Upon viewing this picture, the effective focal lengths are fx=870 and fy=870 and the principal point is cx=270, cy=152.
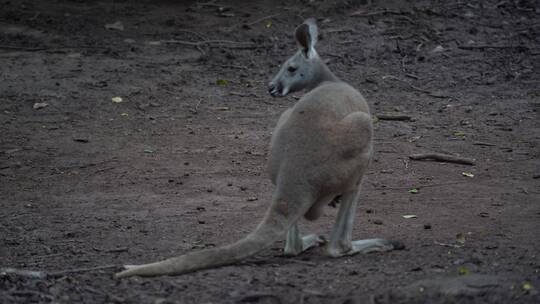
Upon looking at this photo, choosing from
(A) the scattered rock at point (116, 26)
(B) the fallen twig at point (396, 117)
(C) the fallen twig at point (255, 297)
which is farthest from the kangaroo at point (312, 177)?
(A) the scattered rock at point (116, 26)

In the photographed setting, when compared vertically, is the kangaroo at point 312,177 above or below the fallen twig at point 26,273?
above

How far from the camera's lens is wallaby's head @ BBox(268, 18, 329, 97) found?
5.50 meters

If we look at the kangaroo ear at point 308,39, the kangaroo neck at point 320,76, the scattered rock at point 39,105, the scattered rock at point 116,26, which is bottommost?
the scattered rock at point 39,105

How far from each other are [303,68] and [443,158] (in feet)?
5.81

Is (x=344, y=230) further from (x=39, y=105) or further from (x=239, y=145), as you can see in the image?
(x=39, y=105)

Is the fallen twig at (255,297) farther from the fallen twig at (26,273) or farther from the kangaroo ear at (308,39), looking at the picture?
the kangaroo ear at (308,39)

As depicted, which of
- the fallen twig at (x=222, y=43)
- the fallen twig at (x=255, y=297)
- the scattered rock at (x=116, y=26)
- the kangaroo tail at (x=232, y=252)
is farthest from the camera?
the scattered rock at (x=116, y=26)

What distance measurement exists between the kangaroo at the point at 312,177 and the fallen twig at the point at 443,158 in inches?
78.3

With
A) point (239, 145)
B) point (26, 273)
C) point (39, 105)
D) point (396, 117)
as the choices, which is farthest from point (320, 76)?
point (39, 105)

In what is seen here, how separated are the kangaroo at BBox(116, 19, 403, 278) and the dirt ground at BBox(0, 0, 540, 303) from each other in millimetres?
86

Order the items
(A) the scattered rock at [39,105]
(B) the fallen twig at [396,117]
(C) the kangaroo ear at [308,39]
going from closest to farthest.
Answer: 1. (C) the kangaroo ear at [308,39]
2. (B) the fallen twig at [396,117]
3. (A) the scattered rock at [39,105]

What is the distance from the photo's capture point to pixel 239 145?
7.23 metres

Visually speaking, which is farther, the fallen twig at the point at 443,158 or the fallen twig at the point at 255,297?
the fallen twig at the point at 443,158

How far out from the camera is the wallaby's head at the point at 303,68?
550cm
